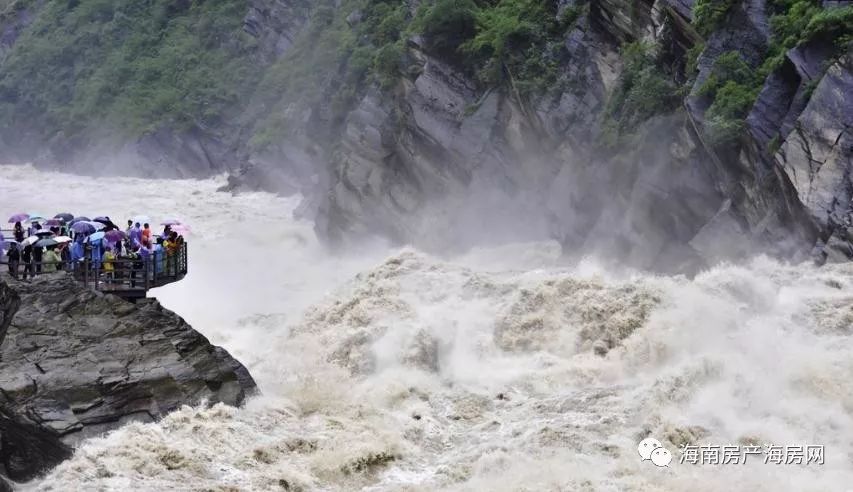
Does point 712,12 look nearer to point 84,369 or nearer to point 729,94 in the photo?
point 729,94

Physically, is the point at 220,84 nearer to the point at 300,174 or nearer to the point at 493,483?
the point at 300,174

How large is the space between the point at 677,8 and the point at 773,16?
3.54m

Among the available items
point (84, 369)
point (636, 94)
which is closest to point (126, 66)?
point (636, 94)

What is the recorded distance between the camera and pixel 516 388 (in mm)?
24688

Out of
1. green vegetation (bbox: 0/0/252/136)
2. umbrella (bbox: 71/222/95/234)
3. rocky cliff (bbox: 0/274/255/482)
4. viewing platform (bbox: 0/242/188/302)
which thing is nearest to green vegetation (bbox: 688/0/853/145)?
rocky cliff (bbox: 0/274/255/482)

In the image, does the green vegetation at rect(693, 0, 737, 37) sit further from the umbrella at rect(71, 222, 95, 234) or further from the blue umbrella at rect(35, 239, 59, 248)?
the blue umbrella at rect(35, 239, 59, 248)

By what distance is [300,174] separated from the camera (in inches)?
2469

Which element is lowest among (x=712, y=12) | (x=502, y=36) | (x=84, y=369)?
(x=84, y=369)

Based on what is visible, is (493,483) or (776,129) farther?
(776,129)

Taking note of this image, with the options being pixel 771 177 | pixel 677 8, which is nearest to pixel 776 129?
pixel 771 177

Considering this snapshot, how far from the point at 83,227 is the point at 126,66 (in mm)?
62230

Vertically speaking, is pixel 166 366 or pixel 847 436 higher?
pixel 166 366

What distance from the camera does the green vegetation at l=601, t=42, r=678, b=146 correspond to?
34.6 metres

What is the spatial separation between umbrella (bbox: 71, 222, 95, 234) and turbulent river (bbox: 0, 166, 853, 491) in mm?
5174
